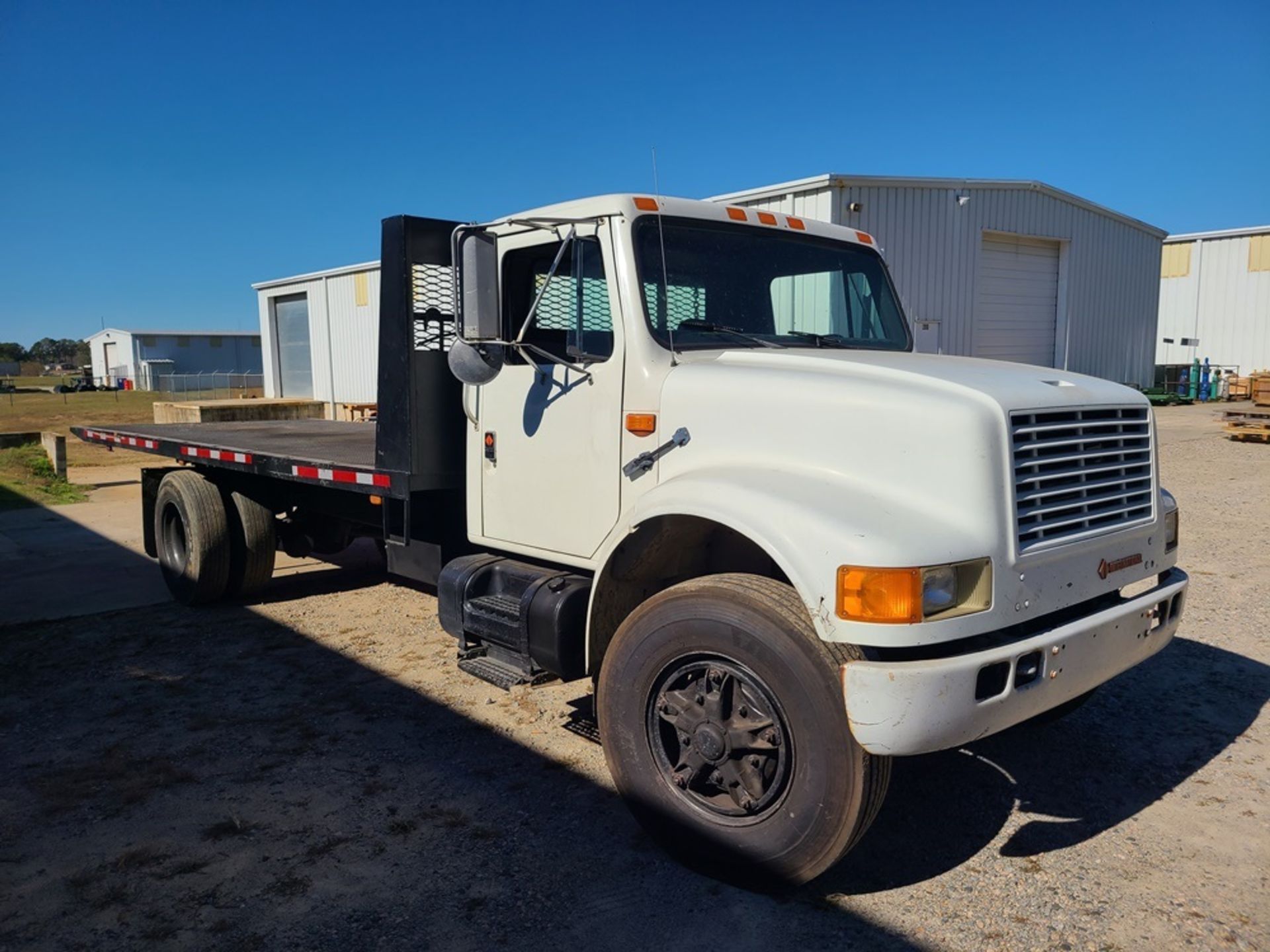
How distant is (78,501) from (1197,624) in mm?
13137

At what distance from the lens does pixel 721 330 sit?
4.00 m

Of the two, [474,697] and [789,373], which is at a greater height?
[789,373]

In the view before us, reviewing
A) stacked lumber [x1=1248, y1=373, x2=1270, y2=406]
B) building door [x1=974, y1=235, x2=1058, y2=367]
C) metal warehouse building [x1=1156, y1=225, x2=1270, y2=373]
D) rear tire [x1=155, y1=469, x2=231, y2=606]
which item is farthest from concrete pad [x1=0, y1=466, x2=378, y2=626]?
metal warehouse building [x1=1156, y1=225, x2=1270, y2=373]

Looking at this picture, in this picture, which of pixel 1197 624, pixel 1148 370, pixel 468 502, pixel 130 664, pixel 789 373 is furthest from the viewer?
pixel 1148 370

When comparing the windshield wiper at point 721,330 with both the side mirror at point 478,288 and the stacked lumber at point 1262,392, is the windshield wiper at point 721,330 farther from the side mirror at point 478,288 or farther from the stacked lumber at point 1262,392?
the stacked lumber at point 1262,392

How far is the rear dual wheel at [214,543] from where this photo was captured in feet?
22.3

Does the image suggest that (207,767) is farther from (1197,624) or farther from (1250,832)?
(1197,624)

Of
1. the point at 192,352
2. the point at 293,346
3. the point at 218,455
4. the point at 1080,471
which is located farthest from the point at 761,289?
the point at 192,352

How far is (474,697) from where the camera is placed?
5.12 meters

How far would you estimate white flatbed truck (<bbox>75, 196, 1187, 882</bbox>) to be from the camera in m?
2.86

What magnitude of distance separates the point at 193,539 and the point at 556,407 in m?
3.96

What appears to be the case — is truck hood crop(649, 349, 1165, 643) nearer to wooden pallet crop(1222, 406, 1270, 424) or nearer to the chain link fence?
wooden pallet crop(1222, 406, 1270, 424)

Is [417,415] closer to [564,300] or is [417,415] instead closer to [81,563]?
[564,300]

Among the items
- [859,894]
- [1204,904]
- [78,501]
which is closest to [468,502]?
[859,894]
